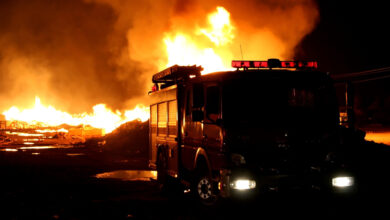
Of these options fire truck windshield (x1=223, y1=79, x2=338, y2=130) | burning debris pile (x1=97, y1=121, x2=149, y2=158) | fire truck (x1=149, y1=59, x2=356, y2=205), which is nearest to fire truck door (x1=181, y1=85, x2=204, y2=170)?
fire truck (x1=149, y1=59, x2=356, y2=205)

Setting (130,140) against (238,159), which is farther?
(130,140)

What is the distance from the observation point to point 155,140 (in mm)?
12617

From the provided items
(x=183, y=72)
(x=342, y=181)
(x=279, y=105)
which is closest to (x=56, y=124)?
(x=183, y=72)

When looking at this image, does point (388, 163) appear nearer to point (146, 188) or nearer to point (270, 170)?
point (146, 188)

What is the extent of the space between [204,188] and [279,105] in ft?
7.26

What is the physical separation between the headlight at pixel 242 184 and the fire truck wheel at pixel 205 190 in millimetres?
1108

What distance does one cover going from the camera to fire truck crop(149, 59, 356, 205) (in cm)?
732

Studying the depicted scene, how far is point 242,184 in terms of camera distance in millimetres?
7125

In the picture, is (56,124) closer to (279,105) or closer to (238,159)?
(279,105)

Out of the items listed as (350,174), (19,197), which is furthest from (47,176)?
(350,174)

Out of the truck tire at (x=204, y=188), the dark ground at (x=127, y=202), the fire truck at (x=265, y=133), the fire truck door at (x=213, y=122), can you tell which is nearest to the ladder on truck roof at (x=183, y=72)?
the fire truck at (x=265, y=133)

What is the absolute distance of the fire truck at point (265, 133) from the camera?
7.32 metres

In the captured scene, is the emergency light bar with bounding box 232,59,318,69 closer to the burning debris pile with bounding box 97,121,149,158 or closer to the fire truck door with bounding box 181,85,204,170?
the fire truck door with bounding box 181,85,204,170

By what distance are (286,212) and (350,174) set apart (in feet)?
5.02
